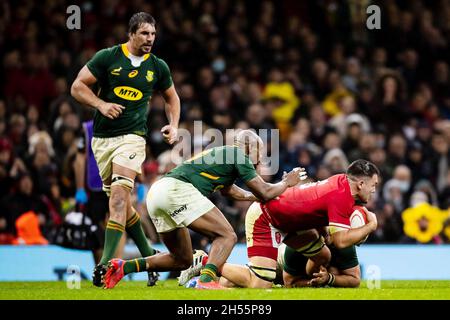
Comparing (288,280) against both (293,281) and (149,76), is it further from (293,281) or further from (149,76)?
(149,76)

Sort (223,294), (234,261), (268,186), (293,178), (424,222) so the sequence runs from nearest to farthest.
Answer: (223,294) → (268,186) → (293,178) → (234,261) → (424,222)

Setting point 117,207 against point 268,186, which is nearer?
point 268,186

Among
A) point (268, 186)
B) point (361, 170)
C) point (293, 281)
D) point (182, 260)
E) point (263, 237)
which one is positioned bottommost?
point (293, 281)

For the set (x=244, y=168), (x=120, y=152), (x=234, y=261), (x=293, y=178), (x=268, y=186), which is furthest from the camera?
(x=234, y=261)

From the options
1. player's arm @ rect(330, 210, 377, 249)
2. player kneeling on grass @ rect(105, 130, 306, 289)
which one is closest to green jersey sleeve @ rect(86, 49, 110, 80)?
player kneeling on grass @ rect(105, 130, 306, 289)

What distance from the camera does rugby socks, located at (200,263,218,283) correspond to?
33.0ft

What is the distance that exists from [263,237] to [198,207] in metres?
1.37

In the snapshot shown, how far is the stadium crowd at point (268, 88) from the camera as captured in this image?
645 inches

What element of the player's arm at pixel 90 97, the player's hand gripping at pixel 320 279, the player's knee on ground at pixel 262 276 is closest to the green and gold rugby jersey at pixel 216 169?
the player's arm at pixel 90 97

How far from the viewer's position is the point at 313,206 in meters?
10.5

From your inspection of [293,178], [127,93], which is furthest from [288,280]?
[127,93]

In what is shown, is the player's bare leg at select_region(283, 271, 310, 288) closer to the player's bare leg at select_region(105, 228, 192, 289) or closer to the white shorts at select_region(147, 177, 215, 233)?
the player's bare leg at select_region(105, 228, 192, 289)

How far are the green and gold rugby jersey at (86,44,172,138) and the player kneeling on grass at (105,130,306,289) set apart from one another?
861 millimetres

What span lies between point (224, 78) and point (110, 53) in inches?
313
